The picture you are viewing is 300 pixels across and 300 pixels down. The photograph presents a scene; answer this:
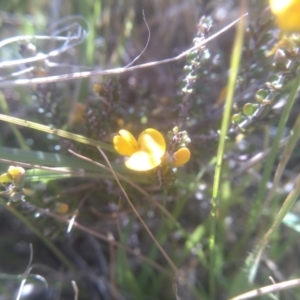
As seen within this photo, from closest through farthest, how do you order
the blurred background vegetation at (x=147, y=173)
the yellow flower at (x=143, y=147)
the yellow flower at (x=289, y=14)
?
1. the yellow flower at (x=289, y=14)
2. the yellow flower at (x=143, y=147)
3. the blurred background vegetation at (x=147, y=173)

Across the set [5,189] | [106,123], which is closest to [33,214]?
[5,189]

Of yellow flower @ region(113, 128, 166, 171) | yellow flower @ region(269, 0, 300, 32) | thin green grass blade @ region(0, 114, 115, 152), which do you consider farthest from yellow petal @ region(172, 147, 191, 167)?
yellow flower @ region(269, 0, 300, 32)

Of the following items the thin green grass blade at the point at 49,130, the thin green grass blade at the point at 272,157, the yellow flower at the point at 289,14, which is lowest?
the thin green grass blade at the point at 272,157

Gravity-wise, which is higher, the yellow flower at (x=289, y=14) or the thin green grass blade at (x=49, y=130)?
the thin green grass blade at (x=49, y=130)

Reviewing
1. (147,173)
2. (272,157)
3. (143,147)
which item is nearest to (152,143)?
(143,147)

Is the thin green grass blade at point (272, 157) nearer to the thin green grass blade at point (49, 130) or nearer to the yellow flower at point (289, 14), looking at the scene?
the yellow flower at point (289, 14)

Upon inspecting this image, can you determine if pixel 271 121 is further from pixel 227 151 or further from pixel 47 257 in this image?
pixel 47 257

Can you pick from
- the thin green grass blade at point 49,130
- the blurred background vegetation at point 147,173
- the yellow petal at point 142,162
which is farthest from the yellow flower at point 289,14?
the thin green grass blade at point 49,130
